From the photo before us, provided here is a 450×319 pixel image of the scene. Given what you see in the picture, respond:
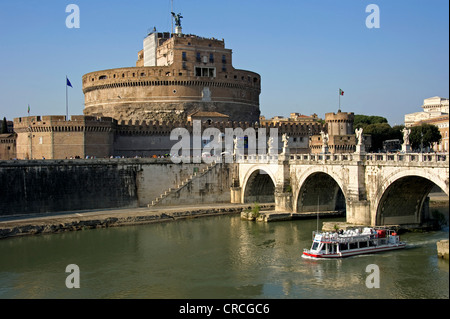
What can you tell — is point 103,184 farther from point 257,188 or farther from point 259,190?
point 259,190

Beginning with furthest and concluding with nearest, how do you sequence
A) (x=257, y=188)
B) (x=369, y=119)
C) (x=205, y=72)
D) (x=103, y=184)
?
(x=369, y=119)
(x=205, y=72)
(x=257, y=188)
(x=103, y=184)

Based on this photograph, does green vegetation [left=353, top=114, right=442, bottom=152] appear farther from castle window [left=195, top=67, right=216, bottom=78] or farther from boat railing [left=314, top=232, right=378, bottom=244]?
boat railing [left=314, top=232, right=378, bottom=244]

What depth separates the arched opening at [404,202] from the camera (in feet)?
86.1

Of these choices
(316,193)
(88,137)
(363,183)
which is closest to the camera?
(363,183)

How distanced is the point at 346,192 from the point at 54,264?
1545cm

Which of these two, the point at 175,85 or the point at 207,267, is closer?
the point at 207,267

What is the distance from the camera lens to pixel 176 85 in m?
55.0

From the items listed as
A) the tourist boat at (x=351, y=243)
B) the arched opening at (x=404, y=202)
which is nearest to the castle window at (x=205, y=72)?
the arched opening at (x=404, y=202)

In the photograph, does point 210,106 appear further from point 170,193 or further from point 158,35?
point 170,193

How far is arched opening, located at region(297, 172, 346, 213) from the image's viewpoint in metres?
34.7

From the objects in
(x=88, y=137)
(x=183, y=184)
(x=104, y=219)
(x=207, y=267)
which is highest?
(x=88, y=137)

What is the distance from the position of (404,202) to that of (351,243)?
15.3 feet

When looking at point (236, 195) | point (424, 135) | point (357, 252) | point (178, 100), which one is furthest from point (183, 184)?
point (424, 135)
